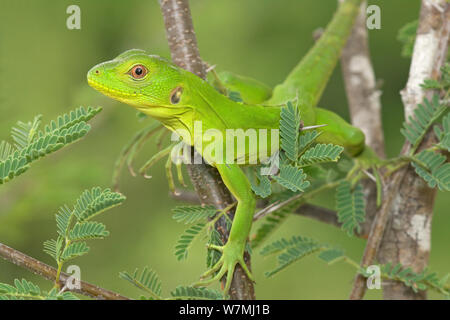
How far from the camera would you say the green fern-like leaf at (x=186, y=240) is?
1431mm

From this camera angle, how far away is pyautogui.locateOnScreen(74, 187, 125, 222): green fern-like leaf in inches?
47.1

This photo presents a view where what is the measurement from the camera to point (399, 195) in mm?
1823

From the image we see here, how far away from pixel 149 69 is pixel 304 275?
289 cm

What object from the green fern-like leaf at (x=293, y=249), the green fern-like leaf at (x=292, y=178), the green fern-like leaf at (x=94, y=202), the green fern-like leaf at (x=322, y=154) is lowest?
the green fern-like leaf at (x=293, y=249)

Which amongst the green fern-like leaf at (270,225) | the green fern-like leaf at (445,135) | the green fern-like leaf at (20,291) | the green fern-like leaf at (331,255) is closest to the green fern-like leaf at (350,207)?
the green fern-like leaf at (331,255)

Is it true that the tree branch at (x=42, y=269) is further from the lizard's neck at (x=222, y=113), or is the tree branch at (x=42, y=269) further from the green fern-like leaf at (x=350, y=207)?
the green fern-like leaf at (x=350, y=207)

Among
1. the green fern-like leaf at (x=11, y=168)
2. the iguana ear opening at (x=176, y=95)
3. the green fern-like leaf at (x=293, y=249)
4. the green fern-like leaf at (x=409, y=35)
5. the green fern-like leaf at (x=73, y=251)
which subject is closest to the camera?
the green fern-like leaf at (x=11, y=168)

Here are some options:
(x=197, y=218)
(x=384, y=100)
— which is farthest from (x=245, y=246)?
(x=384, y=100)

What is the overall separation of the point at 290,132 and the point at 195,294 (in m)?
0.48

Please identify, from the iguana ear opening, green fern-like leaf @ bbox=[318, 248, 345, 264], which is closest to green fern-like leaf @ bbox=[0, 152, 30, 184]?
the iguana ear opening

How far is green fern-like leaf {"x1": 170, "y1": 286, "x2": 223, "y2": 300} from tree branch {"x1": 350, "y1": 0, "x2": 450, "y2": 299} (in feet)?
2.57

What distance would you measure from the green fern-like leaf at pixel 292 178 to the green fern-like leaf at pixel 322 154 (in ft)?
0.18

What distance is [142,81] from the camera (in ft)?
4.57

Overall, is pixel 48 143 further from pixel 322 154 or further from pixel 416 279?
pixel 416 279
